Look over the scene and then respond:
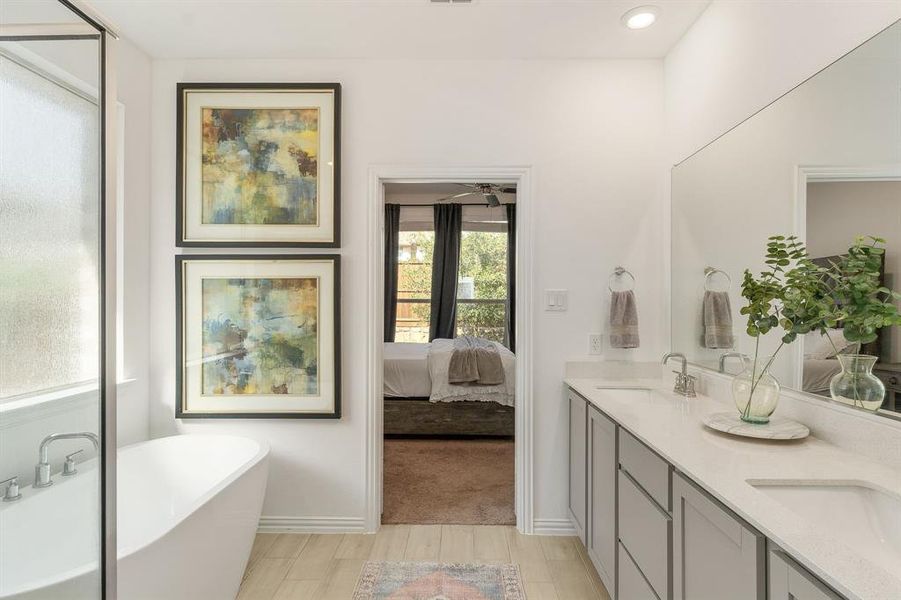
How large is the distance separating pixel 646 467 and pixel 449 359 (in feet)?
9.45

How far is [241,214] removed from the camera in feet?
8.63

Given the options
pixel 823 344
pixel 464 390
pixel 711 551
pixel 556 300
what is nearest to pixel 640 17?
pixel 556 300

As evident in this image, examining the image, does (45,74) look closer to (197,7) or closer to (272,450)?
(197,7)

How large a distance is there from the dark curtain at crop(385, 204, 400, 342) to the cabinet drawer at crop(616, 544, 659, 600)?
5119mm

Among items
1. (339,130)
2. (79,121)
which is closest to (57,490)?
(79,121)

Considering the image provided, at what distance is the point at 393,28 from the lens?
92.8 inches

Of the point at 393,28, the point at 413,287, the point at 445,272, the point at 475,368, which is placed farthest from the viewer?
the point at 413,287

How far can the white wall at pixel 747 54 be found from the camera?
146 centimetres

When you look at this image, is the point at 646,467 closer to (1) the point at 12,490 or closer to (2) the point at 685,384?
(2) the point at 685,384

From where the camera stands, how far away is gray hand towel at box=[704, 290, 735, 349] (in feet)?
6.82

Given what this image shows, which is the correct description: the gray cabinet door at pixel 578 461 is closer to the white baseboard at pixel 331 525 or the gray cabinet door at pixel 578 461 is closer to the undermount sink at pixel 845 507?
the white baseboard at pixel 331 525

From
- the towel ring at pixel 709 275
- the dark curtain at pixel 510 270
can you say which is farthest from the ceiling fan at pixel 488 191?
the towel ring at pixel 709 275

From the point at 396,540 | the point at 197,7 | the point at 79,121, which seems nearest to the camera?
the point at 79,121

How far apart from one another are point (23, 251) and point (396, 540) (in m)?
2.20
